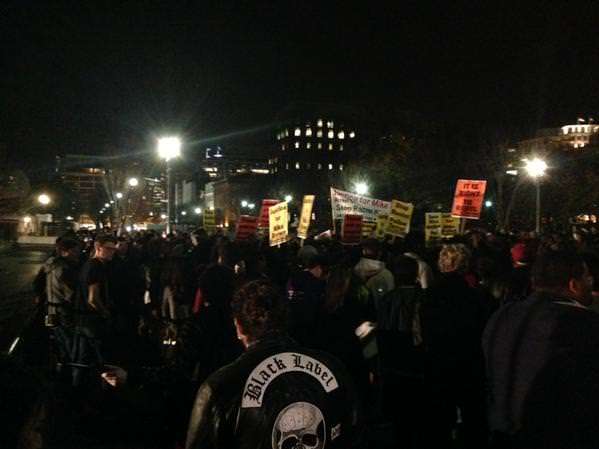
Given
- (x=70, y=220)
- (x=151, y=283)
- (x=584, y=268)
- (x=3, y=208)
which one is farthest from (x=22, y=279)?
(x=70, y=220)

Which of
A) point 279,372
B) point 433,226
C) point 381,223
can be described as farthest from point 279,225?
point 279,372

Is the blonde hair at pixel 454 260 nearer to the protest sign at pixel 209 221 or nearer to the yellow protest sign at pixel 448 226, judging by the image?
the yellow protest sign at pixel 448 226

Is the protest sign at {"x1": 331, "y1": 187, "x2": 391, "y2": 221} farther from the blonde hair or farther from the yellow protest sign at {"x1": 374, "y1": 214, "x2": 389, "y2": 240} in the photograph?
the blonde hair

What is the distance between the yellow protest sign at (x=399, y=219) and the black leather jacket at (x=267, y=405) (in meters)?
13.1

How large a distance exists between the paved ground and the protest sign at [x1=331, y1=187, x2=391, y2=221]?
7.95 metres

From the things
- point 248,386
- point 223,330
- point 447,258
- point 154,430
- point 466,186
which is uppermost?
point 466,186

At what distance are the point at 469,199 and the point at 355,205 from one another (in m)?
3.15

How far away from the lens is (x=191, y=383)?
20.0 feet

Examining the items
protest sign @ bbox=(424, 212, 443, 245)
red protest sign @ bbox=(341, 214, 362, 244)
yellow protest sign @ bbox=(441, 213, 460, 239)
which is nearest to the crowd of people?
red protest sign @ bbox=(341, 214, 362, 244)

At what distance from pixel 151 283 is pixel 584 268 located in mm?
8559

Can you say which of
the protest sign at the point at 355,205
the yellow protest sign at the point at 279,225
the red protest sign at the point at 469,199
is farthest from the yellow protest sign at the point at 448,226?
the yellow protest sign at the point at 279,225

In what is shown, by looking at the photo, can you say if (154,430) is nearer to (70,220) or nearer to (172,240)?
(172,240)

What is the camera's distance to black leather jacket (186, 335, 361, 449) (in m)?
2.47

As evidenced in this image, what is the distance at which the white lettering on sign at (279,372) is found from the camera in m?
2.47
